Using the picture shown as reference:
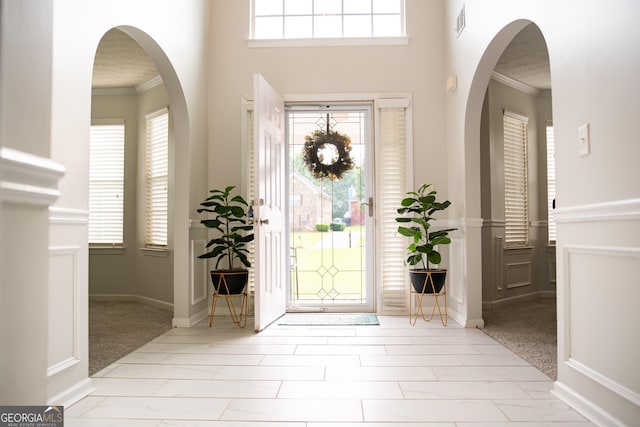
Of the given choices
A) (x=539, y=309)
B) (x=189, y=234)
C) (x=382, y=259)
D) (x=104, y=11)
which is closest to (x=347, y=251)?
(x=382, y=259)

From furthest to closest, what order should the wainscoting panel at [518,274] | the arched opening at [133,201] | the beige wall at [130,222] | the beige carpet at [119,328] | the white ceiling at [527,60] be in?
the beige wall at [130,222] < the wainscoting panel at [518,274] < the arched opening at [133,201] < the white ceiling at [527,60] < the beige carpet at [119,328]

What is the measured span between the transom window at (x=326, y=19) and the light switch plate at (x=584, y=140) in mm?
3171

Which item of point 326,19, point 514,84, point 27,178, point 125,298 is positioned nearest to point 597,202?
point 27,178

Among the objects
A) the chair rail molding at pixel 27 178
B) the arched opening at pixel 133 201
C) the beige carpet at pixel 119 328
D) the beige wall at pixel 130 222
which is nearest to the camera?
the chair rail molding at pixel 27 178

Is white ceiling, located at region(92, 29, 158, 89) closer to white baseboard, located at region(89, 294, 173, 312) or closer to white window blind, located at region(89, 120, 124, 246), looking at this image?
white window blind, located at region(89, 120, 124, 246)

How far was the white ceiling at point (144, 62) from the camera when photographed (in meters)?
4.59

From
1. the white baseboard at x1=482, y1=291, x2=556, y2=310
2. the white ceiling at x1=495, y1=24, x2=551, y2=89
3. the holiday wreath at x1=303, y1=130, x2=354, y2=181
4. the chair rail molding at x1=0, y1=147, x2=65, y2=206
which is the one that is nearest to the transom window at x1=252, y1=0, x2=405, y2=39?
the holiday wreath at x1=303, y1=130, x2=354, y2=181

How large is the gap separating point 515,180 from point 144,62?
4329 millimetres

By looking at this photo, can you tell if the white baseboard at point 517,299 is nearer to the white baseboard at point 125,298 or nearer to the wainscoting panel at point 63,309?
the white baseboard at point 125,298

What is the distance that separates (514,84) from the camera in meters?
5.69

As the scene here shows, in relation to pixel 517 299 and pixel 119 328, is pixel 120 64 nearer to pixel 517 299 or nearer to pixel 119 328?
pixel 119 328

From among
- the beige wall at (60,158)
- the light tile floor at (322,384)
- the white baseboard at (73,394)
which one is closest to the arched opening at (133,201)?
the beige wall at (60,158)

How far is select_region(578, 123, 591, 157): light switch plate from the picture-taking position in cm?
217

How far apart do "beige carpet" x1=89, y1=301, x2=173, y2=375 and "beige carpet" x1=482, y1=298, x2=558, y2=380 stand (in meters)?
2.69
